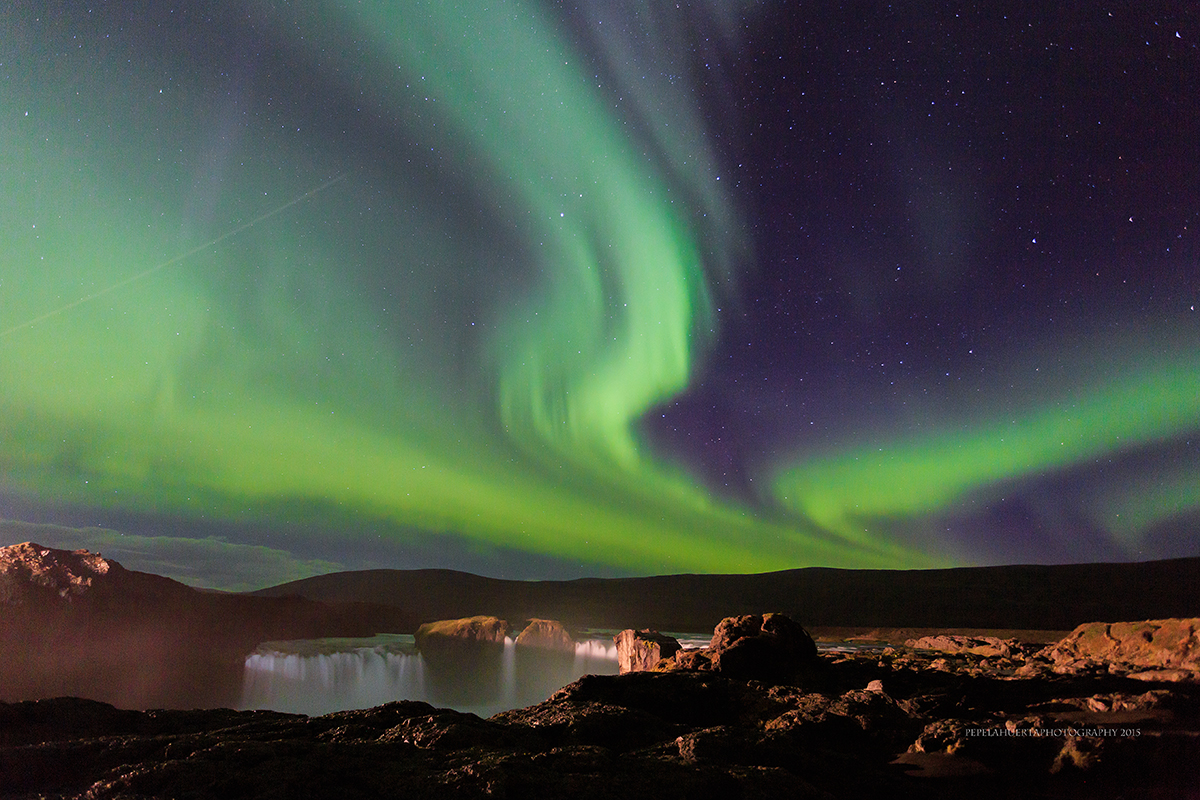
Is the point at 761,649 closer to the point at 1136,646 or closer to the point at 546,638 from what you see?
the point at 1136,646

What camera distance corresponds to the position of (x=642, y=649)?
18.7m

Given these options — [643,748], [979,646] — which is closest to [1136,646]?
[979,646]

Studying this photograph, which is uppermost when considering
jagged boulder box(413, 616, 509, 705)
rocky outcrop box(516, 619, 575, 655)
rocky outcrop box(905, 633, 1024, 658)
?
rocky outcrop box(905, 633, 1024, 658)

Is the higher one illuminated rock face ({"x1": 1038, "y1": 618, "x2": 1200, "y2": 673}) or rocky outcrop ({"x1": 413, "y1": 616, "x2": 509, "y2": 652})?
illuminated rock face ({"x1": 1038, "y1": 618, "x2": 1200, "y2": 673})

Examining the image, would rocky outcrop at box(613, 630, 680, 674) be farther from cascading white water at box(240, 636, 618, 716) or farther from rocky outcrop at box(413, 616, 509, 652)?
rocky outcrop at box(413, 616, 509, 652)

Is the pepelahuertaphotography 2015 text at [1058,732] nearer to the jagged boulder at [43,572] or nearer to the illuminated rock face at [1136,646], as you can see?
the illuminated rock face at [1136,646]

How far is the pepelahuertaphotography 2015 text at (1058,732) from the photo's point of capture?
713 centimetres

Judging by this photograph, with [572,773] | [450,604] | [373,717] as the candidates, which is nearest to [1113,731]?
[572,773]

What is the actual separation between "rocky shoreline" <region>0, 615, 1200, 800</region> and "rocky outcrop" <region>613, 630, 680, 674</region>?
762 centimetres

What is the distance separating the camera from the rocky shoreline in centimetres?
524

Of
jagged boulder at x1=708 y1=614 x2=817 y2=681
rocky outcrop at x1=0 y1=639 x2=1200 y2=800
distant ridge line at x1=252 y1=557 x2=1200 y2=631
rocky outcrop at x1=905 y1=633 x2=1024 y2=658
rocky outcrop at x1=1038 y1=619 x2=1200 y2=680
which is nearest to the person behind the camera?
rocky outcrop at x1=0 y1=639 x2=1200 y2=800

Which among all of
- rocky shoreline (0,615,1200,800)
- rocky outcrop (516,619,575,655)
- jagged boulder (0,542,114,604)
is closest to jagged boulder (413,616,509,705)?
rocky outcrop (516,619,575,655)

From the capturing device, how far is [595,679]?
9875 millimetres

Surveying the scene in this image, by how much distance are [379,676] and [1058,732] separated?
3527 centimetres
